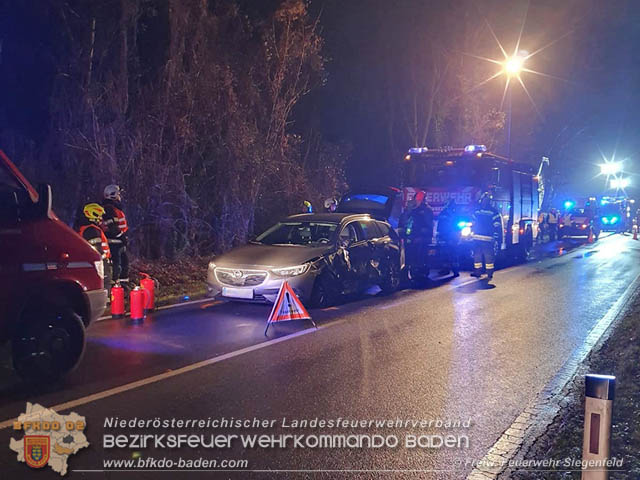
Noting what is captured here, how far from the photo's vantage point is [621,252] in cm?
2434

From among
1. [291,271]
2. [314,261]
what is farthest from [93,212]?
[314,261]

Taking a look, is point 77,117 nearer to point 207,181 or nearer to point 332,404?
point 207,181

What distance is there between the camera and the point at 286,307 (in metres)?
8.51

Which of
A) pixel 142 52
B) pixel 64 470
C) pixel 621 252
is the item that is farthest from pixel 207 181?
pixel 621 252

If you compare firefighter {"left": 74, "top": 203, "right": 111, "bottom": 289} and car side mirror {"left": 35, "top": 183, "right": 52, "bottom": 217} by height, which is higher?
car side mirror {"left": 35, "top": 183, "right": 52, "bottom": 217}

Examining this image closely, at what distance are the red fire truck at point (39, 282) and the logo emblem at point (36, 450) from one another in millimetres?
1345

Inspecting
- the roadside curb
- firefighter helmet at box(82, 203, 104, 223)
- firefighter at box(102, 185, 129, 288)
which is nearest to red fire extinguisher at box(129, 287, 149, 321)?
firefighter at box(102, 185, 129, 288)

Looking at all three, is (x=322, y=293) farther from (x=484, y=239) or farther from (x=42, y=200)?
(x=484, y=239)

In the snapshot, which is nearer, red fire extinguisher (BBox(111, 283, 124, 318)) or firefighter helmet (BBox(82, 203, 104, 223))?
red fire extinguisher (BBox(111, 283, 124, 318))

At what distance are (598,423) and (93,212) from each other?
870 cm

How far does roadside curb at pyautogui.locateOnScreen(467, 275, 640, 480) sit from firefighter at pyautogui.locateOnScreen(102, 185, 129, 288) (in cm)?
705

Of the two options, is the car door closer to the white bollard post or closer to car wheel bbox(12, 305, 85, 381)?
car wheel bbox(12, 305, 85, 381)

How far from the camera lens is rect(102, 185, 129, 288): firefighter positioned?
10328 millimetres

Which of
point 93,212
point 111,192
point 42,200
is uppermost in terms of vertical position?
point 111,192
